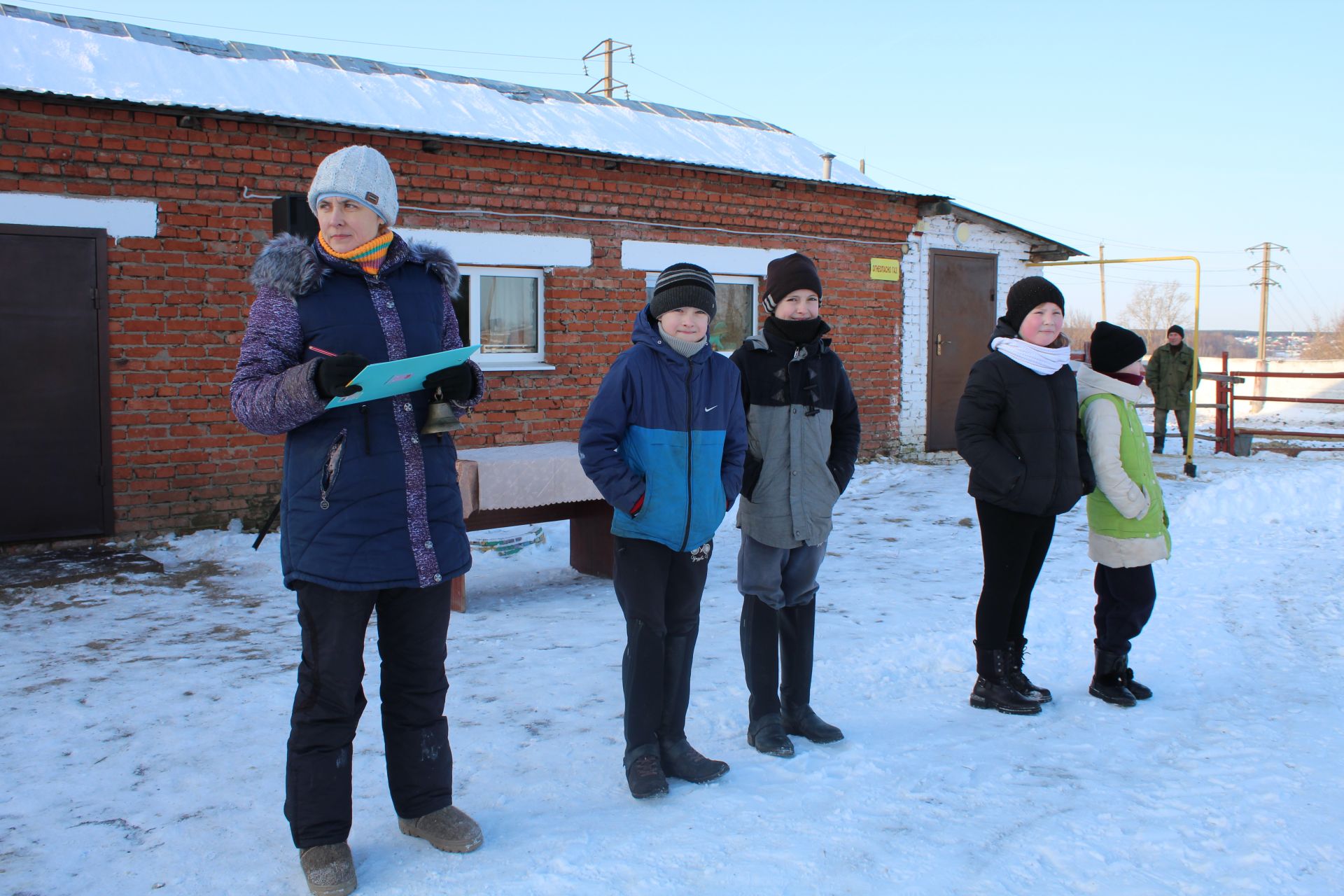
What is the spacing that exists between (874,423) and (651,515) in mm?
9014

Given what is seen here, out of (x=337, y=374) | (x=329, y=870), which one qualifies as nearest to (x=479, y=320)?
(x=337, y=374)

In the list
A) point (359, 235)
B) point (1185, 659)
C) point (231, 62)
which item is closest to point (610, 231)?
point (231, 62)

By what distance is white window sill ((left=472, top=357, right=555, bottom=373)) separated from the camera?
8.73m

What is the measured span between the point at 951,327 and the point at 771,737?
9744 millimetres

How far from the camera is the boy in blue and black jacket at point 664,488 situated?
296 centimetres

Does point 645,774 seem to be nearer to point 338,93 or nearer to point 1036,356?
point 1036,356

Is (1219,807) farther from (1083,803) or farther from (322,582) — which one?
(322,582)

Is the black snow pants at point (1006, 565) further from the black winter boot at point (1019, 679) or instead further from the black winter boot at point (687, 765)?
the black winter boot at point (687, 765)

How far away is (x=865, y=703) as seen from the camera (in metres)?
3.91

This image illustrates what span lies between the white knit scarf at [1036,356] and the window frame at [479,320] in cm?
553

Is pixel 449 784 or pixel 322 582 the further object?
pixel 449 784

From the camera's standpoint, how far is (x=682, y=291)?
3.05 m

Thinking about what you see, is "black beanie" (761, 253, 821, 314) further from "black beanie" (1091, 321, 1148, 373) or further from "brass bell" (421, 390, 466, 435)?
"black beanie" (1091, 321, 1148, 373)

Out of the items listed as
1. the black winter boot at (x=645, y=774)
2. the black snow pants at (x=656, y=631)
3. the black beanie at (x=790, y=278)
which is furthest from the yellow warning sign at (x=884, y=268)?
the black winter boot at (x=645, y=774)
